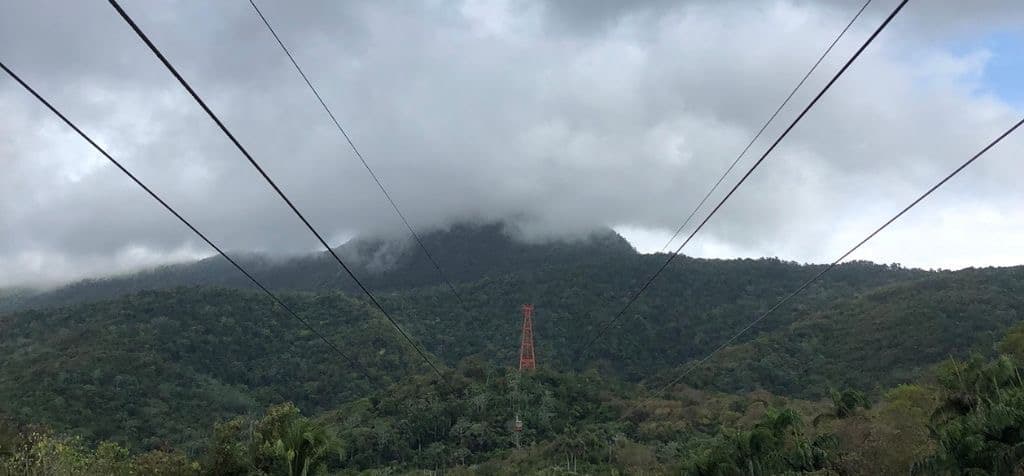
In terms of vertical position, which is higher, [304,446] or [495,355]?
[495,355]

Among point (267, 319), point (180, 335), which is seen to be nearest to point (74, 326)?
point (180, 335)

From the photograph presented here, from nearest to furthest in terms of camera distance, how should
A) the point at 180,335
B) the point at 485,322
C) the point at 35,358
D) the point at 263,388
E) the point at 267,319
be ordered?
the point at 35,358
the point at 263,388
the point at 180,335
the point at 267,319
the point at 485,322

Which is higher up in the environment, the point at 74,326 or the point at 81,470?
the point at 74,326

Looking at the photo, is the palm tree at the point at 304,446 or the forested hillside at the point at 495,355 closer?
the palm tree at the point at 304,446

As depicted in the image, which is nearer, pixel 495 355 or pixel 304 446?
pixel 304 446

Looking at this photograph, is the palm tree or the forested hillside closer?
the palm tree

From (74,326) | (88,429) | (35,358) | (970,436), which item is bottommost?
(970,436)

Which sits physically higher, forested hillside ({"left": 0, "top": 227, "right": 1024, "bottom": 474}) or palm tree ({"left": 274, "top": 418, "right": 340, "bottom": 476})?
forested hillside ({"left": 0, "top": 227, "right": 1024, "bottom": 474})

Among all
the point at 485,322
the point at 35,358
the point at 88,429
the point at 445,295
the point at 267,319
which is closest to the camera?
the point at 88,429

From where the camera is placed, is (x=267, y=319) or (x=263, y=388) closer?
(x=263, y=388)

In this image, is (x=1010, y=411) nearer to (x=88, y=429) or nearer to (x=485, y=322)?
(x=88, y=429)

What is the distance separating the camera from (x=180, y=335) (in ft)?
368

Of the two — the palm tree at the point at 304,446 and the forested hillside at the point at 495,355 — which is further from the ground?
the forested hillside at the point at 495,355

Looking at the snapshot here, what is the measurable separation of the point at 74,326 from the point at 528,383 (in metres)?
71.3
